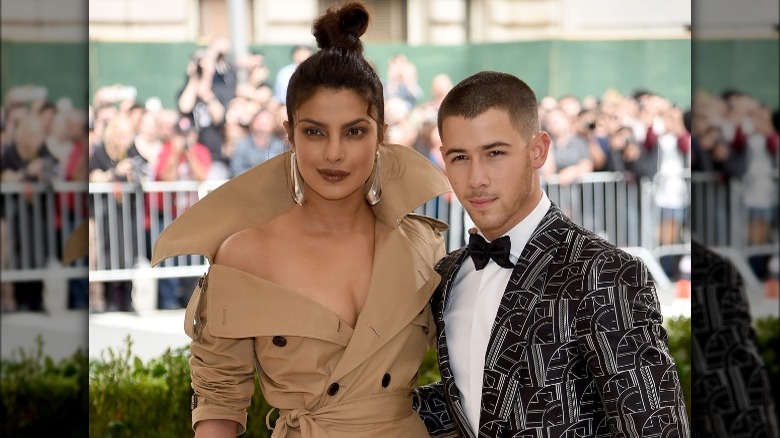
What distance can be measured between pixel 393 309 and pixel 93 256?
563 cm

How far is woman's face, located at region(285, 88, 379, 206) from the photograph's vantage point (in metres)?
2.46

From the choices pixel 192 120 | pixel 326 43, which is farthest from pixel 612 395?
pixel 192 120

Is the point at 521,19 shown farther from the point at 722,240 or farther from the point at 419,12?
the point at 722,240

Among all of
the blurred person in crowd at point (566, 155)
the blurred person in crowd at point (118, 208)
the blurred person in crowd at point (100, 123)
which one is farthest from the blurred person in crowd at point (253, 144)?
the blurred person in crowd at point (566, 155)

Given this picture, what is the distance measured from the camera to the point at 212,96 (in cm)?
878

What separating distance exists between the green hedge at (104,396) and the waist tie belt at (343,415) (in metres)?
1.25

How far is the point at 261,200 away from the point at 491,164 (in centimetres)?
70

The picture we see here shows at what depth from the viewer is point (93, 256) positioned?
25.1 ft

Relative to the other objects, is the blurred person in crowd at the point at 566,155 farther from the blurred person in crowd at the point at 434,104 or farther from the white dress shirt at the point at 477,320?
the white dress shirt at the point at 477,320

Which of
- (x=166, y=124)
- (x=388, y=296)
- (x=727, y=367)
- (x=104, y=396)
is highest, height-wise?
(x=166, y=124)

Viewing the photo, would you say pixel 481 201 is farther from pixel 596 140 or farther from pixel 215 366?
pixel 596 140

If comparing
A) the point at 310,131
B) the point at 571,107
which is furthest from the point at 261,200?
the point at 571,107

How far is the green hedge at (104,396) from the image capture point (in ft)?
12.0

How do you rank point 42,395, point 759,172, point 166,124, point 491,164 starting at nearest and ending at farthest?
point 491,164
point 759,172
point 42,395
point 166,124
